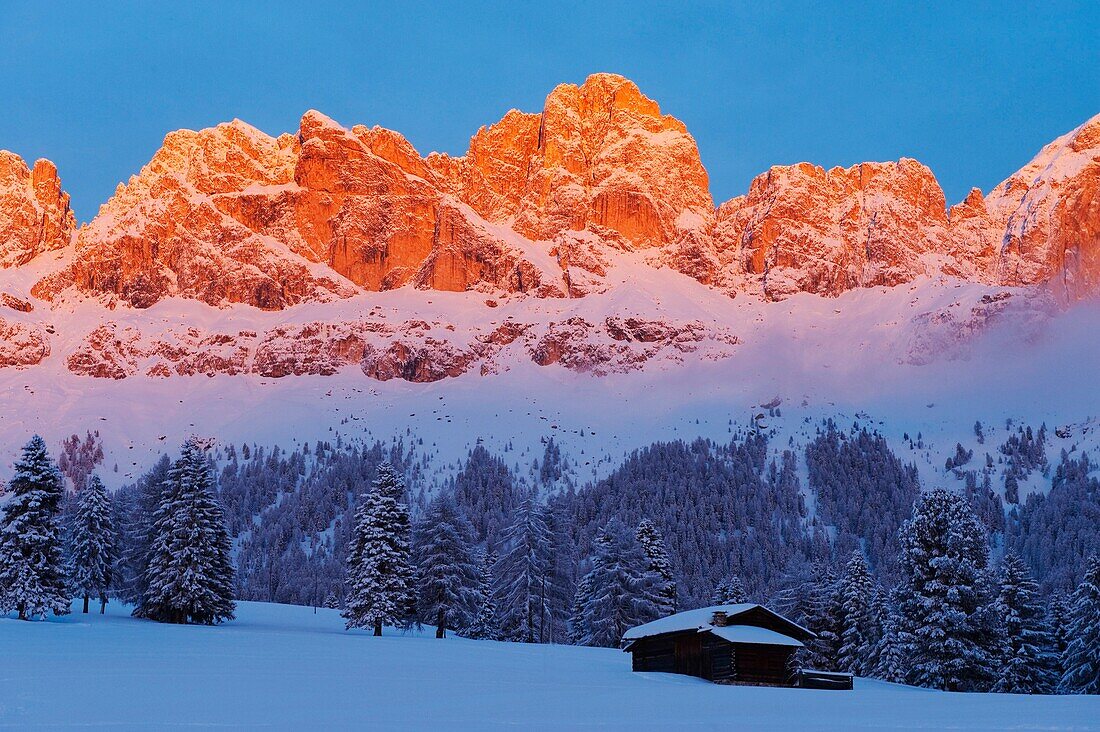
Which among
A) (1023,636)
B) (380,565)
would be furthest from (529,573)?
(1023,636)

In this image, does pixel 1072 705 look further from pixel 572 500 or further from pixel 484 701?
pixel 572 500

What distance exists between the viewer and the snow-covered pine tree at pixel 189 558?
62062 millimetres

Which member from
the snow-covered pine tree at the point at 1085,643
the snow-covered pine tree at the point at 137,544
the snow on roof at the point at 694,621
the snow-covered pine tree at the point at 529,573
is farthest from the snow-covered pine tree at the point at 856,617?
the snow-covered pine tree at the point at 137,544

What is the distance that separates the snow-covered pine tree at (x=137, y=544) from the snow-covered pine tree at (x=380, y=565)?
12259 millimetres

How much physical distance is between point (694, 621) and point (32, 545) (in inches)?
1408

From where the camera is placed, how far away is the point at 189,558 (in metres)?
62.9

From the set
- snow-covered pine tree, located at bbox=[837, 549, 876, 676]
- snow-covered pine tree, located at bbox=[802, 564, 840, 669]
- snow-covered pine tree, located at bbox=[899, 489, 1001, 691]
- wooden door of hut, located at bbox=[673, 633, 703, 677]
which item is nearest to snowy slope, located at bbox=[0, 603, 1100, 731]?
wooden door of hut, located at bbox=[673, 633, 703, 677]

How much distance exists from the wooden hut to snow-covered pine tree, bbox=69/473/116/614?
3484cm

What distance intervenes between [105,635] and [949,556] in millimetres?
38918

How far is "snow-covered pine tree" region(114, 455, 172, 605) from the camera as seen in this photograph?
219ft

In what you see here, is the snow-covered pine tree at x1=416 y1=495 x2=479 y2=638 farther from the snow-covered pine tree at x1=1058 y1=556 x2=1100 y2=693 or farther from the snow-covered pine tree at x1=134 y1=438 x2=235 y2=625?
the snow-covered pine tree at x1=1058 y1=556 x2=1100 y2=693

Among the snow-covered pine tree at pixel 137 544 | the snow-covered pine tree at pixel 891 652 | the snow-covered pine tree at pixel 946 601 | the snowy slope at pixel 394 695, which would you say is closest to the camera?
the snowy slope at pixel 394 695

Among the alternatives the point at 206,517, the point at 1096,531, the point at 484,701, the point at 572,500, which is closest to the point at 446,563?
the point at 206,517

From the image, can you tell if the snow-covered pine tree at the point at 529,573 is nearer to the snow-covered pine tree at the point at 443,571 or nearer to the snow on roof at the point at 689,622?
the snow-covered pine tree at the point at 443,571
